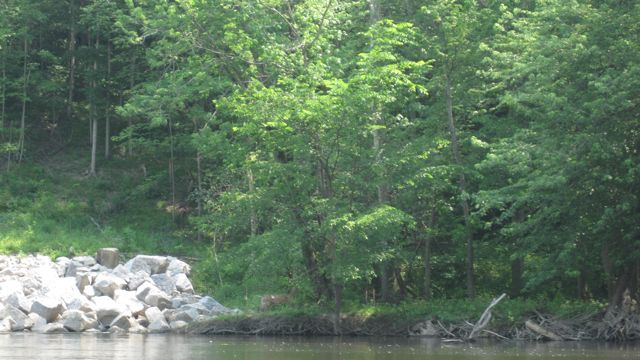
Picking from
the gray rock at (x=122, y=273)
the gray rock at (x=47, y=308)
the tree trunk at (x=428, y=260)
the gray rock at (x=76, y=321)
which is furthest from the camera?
the gray rock at (x=122, y=273)

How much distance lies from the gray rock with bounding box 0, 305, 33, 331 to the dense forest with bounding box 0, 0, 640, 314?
18.0 feet

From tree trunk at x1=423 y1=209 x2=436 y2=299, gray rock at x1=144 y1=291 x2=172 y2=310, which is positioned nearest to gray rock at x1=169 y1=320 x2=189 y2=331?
gray rock at x1=144 y1=291 x2=172 y2=310

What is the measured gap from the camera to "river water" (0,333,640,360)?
60.5ft

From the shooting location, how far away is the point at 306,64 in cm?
2619

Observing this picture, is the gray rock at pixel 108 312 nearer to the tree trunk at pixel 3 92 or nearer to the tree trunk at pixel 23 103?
the tree trunk at pixel 23 103

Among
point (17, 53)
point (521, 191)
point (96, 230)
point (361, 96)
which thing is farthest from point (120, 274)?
point (17, 53)

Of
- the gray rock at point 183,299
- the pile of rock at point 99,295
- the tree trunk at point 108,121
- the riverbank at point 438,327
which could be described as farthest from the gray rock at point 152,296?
the tree trunk at point 108,121

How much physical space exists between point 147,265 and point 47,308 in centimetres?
559

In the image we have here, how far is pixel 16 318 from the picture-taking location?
2473cm

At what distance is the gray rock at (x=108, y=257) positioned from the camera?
3162 cm

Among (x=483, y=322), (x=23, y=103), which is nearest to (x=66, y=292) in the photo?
(x=483, y=322)

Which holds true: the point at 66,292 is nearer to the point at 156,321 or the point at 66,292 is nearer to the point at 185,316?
the point at 156,321

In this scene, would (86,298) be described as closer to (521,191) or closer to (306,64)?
(306,64)

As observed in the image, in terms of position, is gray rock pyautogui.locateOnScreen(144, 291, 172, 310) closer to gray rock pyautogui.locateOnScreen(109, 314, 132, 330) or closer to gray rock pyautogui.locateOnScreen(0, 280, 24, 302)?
gray rock pyautogui.locateOnScreen(109, 314, 132, 330)
